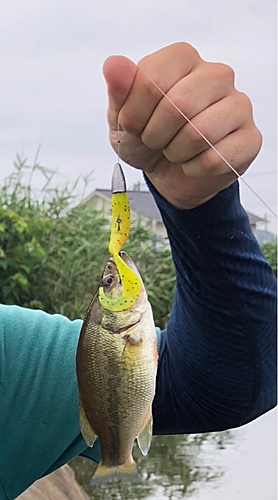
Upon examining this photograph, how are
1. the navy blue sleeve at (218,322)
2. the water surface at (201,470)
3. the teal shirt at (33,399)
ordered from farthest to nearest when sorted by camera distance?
1. the water surface at (201,470)
2. the teal shirt at (33,399)
3. the navy blue sleeve at (218,322)

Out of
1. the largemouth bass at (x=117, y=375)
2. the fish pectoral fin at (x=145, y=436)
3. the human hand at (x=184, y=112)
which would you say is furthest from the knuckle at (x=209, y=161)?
the fish pectoral fin at (x=145, y=436)

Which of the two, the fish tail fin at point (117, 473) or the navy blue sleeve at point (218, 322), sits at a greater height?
the navy blue sleeve at point (218, 322)

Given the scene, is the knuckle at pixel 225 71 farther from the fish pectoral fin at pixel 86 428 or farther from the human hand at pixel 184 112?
the fish pectoral fin at pixel 86 428

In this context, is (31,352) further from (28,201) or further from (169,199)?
(28,201)

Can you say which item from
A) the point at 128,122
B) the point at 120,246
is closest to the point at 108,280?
the point at 120,246

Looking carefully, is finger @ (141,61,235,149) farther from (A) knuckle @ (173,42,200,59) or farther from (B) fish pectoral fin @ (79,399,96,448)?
(B) fish pectoral fin @ (79,399,96,448)

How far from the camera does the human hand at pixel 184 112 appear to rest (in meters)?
0.66

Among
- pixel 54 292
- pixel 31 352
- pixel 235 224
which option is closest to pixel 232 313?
pixel 235 224

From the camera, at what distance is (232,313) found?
95 cm

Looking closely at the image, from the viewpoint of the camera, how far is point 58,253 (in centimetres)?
296

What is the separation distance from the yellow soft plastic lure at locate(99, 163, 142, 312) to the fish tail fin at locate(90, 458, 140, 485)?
13 cm

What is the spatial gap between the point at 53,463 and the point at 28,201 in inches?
78.5

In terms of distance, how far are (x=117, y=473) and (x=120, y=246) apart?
189 millimetres

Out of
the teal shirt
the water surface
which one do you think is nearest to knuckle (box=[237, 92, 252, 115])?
the teal shirt
